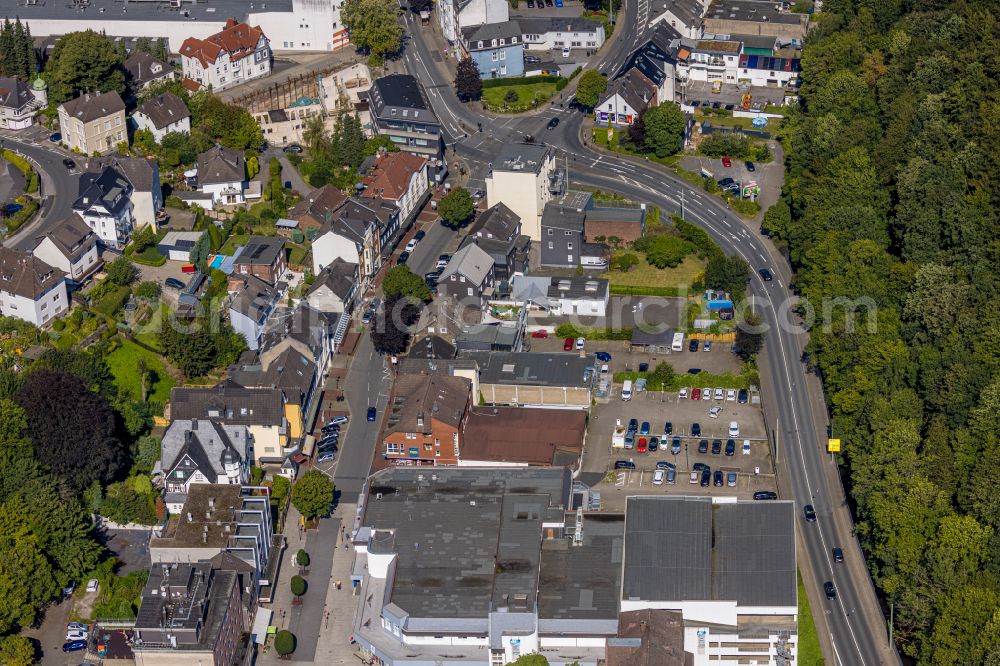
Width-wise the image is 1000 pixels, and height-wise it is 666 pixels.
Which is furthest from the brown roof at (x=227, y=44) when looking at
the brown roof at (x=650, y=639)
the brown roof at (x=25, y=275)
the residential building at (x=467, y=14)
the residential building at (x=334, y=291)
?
the brown roof at (x=650, y=639)

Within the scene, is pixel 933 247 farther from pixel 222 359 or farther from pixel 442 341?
pixel 222 359

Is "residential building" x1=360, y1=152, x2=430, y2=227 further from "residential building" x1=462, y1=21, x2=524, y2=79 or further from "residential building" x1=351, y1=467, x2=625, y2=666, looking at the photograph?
"residential building" x1=351, y1=467, x2=625, y2=666

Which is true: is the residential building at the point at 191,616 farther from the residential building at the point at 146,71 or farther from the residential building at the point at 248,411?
the residential building at the point at 146,71

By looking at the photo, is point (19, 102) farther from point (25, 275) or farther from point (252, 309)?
point (252, 309)

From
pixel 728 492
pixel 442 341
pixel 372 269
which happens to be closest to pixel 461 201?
pixel 372 269

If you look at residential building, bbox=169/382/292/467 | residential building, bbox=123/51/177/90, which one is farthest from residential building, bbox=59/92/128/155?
residential building, bbox=169/382/292/467
